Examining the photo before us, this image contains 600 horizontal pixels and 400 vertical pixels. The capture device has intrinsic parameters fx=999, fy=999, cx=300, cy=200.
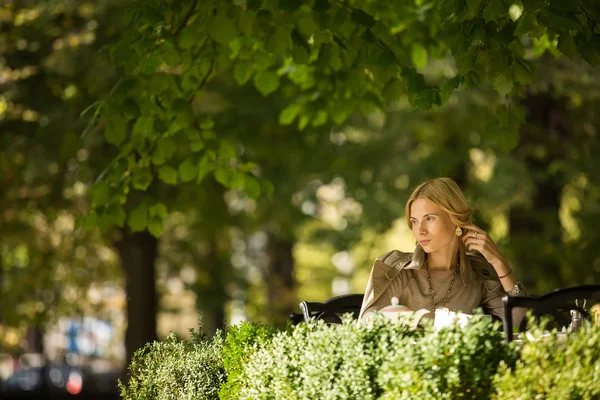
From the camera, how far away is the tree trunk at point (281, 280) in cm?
2331

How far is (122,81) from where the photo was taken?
7.47 metres

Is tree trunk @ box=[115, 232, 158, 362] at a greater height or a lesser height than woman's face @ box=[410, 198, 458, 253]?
greater

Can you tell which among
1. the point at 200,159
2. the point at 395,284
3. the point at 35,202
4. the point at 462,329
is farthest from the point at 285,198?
the point at 462,329

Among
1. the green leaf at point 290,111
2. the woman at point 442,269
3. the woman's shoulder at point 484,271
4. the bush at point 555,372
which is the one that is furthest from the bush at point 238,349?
the green leaf at point 290,111

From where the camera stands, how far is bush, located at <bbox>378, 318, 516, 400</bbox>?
14.0 feet

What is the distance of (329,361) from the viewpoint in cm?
475

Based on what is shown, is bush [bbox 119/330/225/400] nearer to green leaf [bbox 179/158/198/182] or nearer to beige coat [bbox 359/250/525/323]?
beige coat [bbox 359/250/525/323]

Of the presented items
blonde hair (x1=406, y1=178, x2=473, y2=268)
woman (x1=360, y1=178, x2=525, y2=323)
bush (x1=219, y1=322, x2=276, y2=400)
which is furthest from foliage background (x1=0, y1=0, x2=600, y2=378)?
bush (x1=219, y1=322, x2=276, y2=400)

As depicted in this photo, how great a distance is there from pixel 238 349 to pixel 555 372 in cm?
213

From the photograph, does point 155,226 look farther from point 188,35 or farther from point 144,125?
point 188,35

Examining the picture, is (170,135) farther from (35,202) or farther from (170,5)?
(35,202)

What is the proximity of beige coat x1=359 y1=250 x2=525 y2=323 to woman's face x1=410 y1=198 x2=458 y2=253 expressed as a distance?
0.20 m

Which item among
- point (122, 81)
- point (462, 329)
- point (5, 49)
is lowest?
point (462, 329)

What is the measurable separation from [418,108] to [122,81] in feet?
7.24
